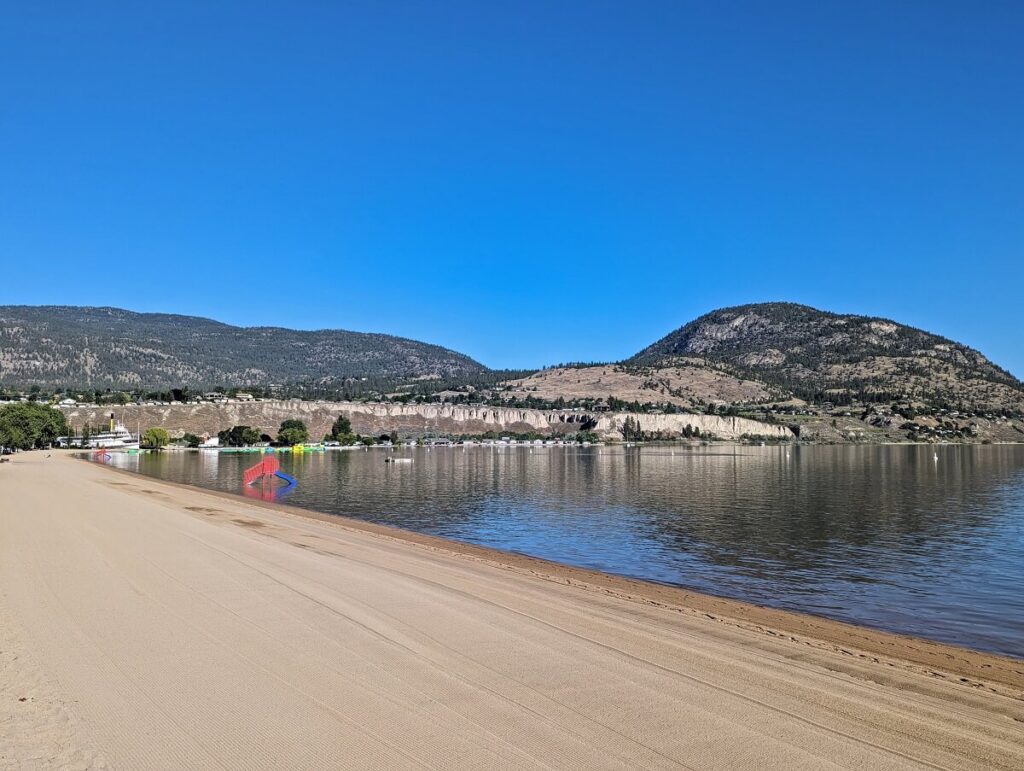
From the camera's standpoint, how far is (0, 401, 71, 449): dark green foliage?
96250 mm

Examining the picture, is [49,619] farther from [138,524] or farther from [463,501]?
[463,501]

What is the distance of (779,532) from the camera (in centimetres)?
2919

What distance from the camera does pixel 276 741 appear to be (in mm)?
6578

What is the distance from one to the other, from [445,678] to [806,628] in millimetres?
8008

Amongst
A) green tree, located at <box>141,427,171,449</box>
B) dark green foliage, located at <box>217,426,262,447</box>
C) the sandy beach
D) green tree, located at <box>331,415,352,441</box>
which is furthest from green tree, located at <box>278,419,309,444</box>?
the sandy beach

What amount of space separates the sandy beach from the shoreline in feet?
0.28

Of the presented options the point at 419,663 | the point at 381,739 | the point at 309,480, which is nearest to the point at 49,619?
the point at 419,663

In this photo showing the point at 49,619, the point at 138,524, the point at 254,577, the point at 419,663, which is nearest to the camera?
the point at 419,663

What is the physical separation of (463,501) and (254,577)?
94.1 ft

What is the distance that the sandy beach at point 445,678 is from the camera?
258 inches

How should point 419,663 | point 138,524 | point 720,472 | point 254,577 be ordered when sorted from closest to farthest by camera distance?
point 419,663 < point 254,577 < point 138,524 < point 720,472

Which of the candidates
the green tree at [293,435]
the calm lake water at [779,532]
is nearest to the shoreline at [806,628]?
the calm lake water at [779,532]

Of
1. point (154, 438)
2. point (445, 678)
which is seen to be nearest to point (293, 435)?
point (154, 438)

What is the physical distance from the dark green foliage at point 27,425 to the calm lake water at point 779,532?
179ft
